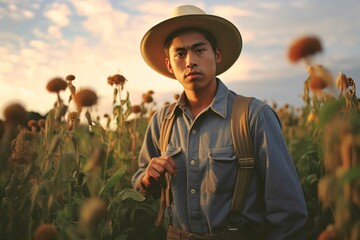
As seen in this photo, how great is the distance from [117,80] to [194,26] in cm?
80

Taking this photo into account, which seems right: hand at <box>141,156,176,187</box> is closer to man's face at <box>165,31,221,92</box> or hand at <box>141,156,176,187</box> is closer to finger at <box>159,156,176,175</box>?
finger at <box>159,156,176,175</box>

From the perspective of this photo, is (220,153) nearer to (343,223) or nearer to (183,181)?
(183,181)

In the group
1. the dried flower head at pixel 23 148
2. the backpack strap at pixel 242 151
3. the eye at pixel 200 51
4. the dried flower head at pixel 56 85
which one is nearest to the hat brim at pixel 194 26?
the eye at pixel 200 51

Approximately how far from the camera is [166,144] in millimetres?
2385

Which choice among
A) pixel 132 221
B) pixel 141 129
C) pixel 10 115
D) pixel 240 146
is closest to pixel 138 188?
pixel 132 221

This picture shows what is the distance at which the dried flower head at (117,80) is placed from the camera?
2.98 m

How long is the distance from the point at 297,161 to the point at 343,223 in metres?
2.79

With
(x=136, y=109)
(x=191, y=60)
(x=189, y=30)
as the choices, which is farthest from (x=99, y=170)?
(x=136, y=109)

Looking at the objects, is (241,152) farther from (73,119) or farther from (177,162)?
(73,119)

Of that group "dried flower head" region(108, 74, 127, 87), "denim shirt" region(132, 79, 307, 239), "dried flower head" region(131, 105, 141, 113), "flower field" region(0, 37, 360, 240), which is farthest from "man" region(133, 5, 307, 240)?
"dried flower head" region(131, 105, 141, 113)

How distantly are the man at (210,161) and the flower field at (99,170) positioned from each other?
0.72ft

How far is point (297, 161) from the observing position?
353 centimetres

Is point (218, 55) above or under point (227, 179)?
above

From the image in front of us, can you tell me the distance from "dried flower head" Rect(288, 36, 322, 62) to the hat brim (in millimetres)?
1127
